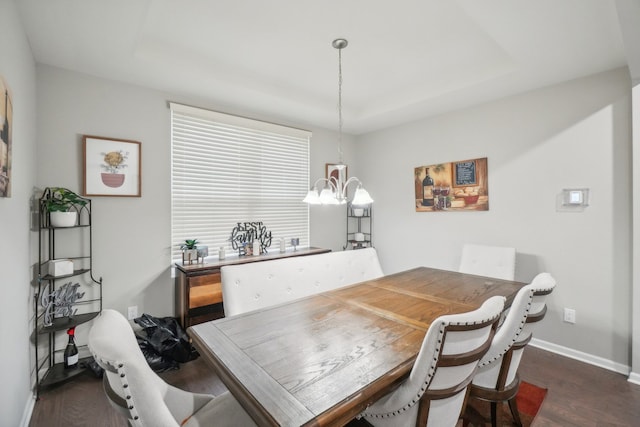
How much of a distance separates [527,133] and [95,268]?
4.32m

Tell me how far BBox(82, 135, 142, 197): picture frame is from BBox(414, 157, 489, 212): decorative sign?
324 centimetres

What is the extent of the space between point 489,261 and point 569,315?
789 mm

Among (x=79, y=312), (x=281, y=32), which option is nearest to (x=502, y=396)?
(x=281, y=32)

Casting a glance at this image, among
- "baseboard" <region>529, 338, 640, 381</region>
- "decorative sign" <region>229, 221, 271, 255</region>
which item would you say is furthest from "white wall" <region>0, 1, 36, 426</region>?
"baseboard" <region>529, 338, 640, 381</region>

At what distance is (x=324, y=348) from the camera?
1257 millimetres

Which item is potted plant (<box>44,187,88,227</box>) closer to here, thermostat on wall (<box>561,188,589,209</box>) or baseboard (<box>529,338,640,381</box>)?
thermostat on wall (<box>561,188,589,209</box>)

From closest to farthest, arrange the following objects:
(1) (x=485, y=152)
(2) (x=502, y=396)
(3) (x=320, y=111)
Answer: (2) (x=502, y=396), (1) (x=485, y=152), (3) (x=320, y=111)

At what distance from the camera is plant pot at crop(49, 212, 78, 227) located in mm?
2221

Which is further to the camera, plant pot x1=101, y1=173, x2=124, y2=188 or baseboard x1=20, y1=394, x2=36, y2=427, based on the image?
plant pot x1=101, y1=173, x2=124, y2=188

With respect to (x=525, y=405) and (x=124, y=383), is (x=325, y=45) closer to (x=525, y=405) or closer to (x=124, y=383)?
(x=124, y=383)

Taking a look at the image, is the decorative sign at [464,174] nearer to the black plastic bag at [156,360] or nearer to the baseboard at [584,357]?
the baseboard at [584,357]

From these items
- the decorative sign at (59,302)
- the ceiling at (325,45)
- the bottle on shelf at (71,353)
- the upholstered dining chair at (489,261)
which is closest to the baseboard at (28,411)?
the bottle on shelf at (71,353)

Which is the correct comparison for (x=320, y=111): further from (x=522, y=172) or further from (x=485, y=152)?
(x=522, y=172)

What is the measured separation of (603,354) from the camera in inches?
99.8
